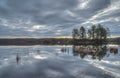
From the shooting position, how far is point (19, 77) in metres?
38.0

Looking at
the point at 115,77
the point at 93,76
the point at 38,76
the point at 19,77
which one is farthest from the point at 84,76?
the point at 19,77

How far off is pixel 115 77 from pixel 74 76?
22.7ft

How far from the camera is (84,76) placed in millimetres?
36719

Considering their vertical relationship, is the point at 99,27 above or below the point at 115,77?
above

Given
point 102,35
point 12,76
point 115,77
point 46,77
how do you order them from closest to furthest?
point 115,77, point 46,77, point 12,76, point 102,35

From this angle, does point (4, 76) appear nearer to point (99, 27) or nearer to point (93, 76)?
point (93, 76)

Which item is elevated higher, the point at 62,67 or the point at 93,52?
the point at 93,52

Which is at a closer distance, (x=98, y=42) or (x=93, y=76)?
(x=93, y=76)

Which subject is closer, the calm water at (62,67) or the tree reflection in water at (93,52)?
the calm water at (62,67)

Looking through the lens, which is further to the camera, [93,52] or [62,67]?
[93,52]

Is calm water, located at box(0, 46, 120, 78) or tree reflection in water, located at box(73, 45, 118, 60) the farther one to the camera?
tree reflection in water, located at box(73, 45, 118, 60)

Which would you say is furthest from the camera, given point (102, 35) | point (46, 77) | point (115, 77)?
point (102, 35)

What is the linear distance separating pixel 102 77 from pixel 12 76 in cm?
1622

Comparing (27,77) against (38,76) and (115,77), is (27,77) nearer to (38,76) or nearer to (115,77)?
(38,76)
